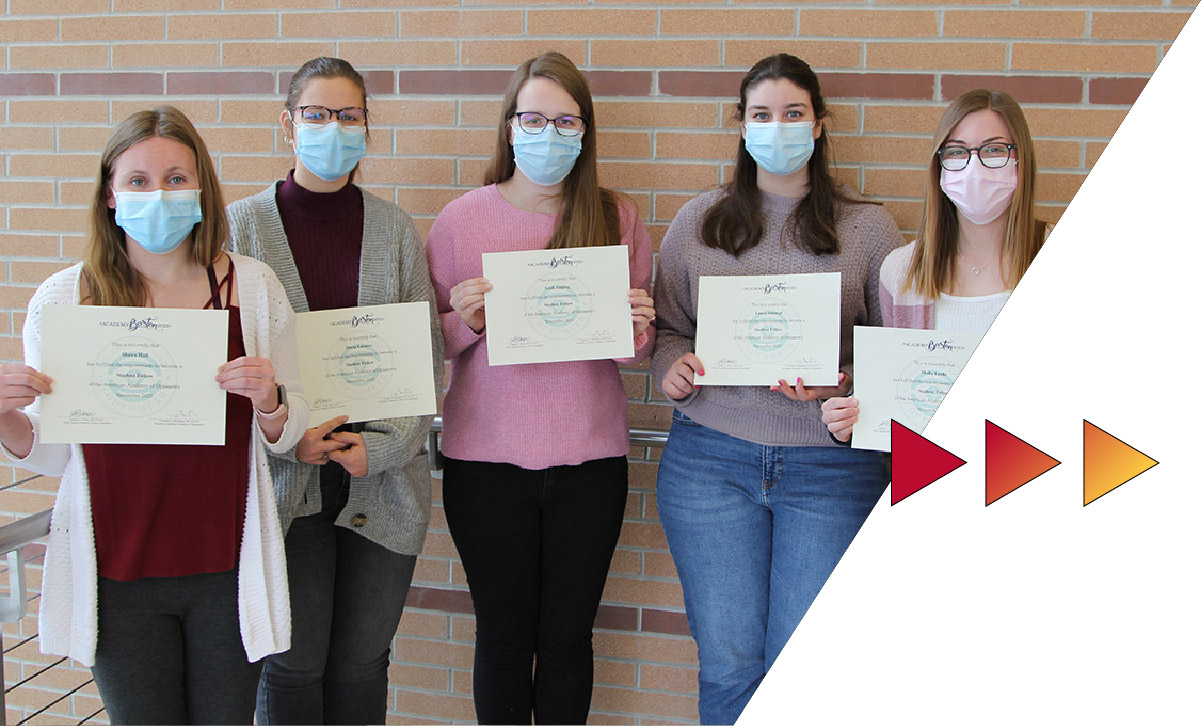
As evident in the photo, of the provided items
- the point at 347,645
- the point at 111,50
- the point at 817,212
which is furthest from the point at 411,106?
the point at 347,645

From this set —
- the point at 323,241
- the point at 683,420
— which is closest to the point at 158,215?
the point at 323,241

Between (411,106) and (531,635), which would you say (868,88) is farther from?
(531,635)

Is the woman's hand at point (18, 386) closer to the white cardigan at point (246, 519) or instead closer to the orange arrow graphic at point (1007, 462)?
the white cardigan at point (246, 519)

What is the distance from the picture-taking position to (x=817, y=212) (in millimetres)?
2297

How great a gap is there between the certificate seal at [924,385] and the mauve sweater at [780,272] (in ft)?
0.72

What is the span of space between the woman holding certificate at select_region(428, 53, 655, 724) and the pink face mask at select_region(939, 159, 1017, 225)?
0.76 metres

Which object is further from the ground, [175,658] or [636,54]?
[636,54]

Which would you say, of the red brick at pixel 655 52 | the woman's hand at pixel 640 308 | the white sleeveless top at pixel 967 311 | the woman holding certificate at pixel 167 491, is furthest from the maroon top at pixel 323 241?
the white sleeveless top at pixel 967 311

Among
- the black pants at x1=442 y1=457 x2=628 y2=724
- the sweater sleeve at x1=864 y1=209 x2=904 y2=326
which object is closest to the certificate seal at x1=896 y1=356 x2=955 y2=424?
the sweater sleeve at x1=864 y1=209 x2=904 y2=326

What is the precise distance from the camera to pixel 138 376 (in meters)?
1.84

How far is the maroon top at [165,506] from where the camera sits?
184 centimetres

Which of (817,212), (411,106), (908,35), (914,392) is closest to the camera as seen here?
(914,392)

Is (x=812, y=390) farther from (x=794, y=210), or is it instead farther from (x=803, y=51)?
(x=803, y=51)

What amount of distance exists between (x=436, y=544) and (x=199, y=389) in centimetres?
138
